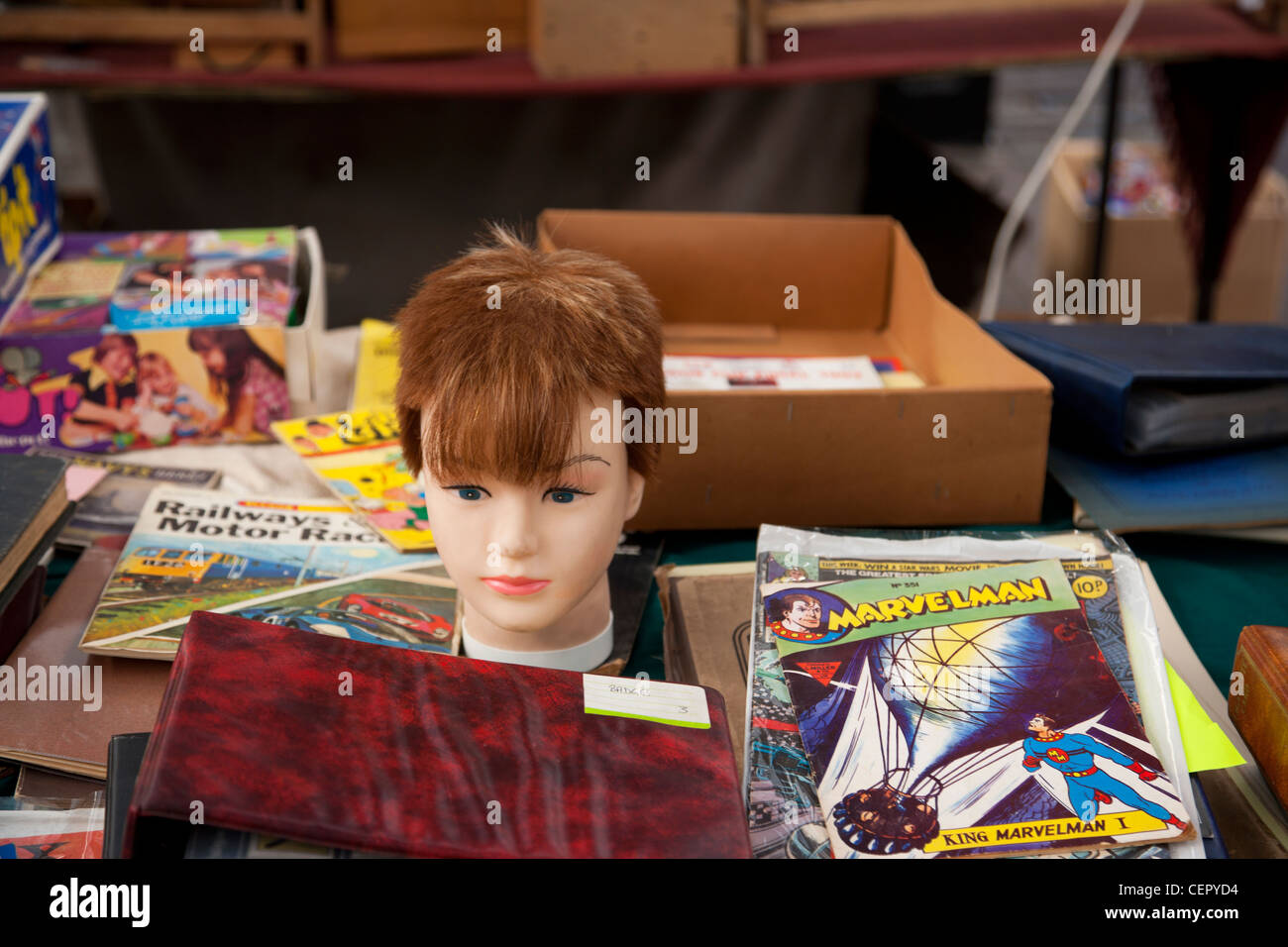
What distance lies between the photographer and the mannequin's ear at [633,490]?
88cm

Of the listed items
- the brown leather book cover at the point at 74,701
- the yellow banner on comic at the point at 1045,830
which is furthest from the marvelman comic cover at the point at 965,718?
the brown leather book cover at the point at 74,701

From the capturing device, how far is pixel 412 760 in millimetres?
613

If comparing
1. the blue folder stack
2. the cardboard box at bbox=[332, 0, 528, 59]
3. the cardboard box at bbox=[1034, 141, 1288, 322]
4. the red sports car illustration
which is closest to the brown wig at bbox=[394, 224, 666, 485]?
the red sports car illustration

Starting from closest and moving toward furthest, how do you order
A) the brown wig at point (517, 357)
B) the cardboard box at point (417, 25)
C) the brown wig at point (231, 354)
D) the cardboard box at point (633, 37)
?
the brown wig at point (517, 357) < the brown wig at point (231, 354) < the cardboard box at point (633, 37) < the cardboard box at point (417, 25)

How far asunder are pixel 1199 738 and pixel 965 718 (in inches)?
6.4

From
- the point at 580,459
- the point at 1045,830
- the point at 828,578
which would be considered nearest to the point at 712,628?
the point at 828,578

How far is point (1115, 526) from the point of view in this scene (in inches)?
41.7

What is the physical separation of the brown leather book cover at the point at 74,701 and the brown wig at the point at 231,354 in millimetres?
317

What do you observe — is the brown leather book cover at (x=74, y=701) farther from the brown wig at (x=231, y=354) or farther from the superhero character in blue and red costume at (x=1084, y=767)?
the superhero character in blue and red costume at (x=1084, y=767)

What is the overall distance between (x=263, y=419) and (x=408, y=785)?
0.74m

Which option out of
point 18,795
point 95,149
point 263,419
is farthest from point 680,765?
point 95,149

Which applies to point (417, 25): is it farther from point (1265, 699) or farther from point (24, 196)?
point (1265, 699)

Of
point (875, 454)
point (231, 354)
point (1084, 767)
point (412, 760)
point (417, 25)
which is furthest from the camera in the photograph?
point (417, 25)
